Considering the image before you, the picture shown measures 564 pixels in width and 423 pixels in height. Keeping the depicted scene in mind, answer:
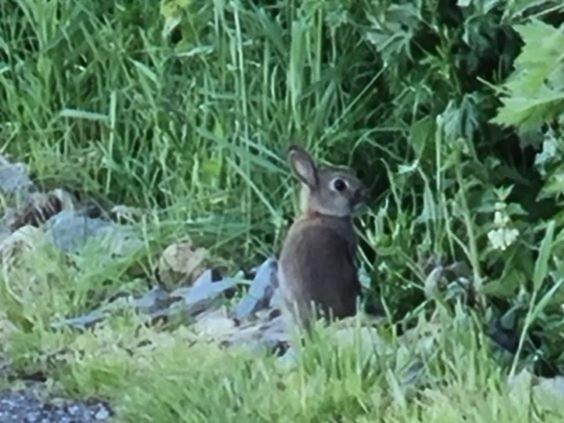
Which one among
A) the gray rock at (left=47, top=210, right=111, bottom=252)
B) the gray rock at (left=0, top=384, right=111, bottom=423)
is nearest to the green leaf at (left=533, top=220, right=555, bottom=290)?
the gray rock at (left=0, top=384, right=111, bottom=423)

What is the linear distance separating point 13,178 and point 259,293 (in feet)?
5.54

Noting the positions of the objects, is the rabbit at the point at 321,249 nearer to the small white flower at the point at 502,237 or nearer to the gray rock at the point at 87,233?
the small white flower at the point at 502,237

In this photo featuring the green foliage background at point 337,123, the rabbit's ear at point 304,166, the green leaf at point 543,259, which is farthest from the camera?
the rabbit's ear at point 304,166

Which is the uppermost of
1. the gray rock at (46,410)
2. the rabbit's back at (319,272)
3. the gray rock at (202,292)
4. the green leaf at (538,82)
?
the green leaf at (538,82)

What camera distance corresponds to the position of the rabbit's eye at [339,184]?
6.35 metres

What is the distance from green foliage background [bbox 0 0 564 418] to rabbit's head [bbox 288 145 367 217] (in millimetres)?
137

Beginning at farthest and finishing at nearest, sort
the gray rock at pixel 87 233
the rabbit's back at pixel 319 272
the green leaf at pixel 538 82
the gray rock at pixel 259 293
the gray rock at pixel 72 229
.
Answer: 1. the gray rock at pixel 72 229
2. the gray rock at pixel 87 233
3. the gray rock at pixel 259 293
4. the rabbit's back at pixel 319 272
5. the green leaf at pixel 538 82

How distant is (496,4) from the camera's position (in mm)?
6102

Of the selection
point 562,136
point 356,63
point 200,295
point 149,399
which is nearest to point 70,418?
point 149,399

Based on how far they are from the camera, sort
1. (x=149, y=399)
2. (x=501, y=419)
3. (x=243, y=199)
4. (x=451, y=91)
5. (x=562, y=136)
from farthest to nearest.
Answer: (x=243, y=199) → (x=451, y=91) → (x=562, y=136) → (x=149, y=399) → (x=501, y=419)

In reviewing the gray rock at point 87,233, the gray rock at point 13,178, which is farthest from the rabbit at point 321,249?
the gray rock at point 13,178

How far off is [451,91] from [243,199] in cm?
100

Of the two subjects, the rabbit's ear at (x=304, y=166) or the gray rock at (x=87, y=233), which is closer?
the rabbit's ear at (x=304, y=166)

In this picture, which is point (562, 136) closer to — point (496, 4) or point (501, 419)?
point (496, 4)
